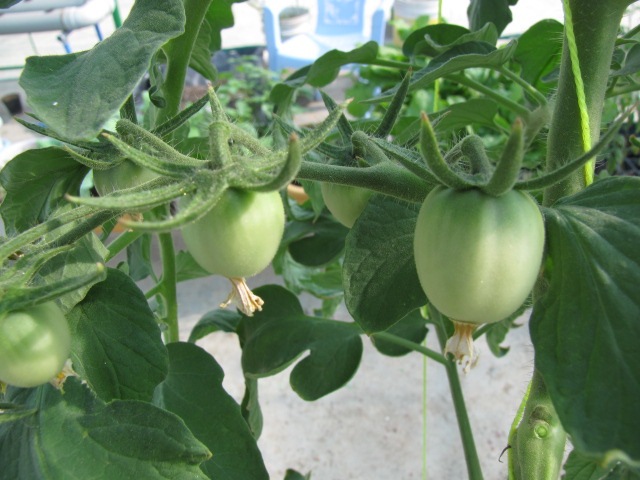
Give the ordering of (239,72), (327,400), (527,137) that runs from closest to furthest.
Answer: (527,137) → (327,400) → (239,72)

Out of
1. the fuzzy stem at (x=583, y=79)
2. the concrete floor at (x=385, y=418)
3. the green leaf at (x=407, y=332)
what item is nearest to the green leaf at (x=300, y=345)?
the green leaf at (x=407, y=332)

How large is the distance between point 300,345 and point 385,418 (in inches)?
28.9

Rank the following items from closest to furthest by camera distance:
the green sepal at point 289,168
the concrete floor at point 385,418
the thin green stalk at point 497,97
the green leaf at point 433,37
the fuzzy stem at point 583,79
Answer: the green sepal at point 289,168
the fuzzy stem at point 583,79
the thin green stalk at point 497,97
the green leaf at point 433,37
the concrete floor at point 385,418

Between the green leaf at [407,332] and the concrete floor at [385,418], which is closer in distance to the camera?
the green leaf at [407,332]

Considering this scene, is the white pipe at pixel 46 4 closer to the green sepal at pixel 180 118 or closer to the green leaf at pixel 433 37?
the green leaf at pixel 433 37

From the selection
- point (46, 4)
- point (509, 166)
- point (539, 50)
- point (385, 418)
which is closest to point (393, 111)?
point (509, 166)

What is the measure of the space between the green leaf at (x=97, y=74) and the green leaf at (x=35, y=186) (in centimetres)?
16

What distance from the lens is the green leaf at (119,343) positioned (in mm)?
400

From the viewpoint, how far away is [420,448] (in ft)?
3.99

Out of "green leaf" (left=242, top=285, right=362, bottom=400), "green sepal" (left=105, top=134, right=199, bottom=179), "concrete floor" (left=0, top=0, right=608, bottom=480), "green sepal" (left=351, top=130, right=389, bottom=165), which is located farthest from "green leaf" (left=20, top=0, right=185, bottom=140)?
"concrete floor" (left=0, top=0, right=608, bottom=480)

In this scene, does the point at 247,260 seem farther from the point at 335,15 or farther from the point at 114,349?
the point at 335,15

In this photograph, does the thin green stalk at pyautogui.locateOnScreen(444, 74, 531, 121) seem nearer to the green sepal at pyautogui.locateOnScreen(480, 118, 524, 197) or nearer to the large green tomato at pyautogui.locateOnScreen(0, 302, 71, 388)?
the green sepal at pyautogui.locateOnScreen(480, 118, 524, 197)

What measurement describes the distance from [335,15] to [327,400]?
1955 millimetres

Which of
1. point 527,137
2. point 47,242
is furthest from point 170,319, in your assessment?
point 527,137
